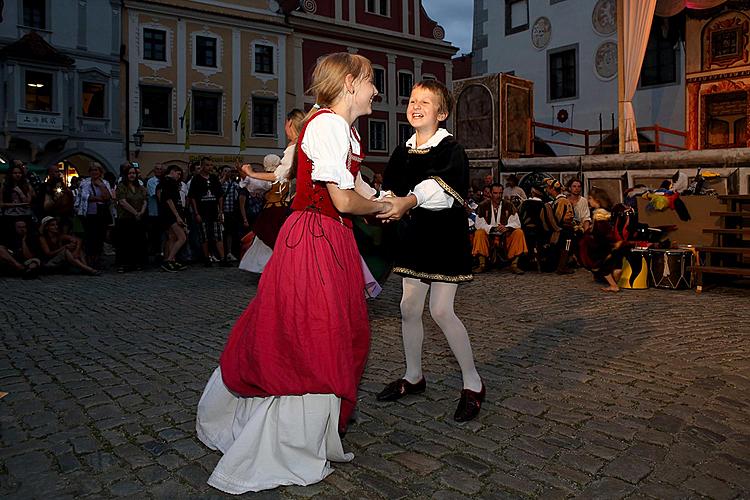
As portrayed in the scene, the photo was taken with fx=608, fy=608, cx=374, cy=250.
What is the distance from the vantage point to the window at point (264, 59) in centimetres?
3041

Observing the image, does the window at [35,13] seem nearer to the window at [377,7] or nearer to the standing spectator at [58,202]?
the window at [377,7]

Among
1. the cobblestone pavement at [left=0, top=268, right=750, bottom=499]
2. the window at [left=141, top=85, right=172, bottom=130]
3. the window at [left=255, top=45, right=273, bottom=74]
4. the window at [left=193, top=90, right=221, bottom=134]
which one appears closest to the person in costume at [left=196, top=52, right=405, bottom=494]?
the cobblestone pavement at [left=0, top=268, right=750, bottom=499]

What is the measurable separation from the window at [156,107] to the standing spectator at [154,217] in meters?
16.8

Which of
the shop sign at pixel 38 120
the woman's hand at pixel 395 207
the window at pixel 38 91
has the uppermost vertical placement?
the window at pixel 38 91

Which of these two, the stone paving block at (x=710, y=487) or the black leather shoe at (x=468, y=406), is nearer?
the stone paving block at (x=710, y=487)

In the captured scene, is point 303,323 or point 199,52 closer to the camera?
point 303,323

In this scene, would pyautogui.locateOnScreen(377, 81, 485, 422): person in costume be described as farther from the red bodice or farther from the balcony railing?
the balcony railing

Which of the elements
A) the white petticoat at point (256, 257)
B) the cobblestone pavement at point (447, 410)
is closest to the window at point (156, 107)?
the white petticoat at point (256, 257)

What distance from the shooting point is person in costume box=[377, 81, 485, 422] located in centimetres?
340

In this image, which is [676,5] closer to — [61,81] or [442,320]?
[442,320]

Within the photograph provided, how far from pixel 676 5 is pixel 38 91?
24.1m

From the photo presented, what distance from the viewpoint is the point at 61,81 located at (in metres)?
25.9

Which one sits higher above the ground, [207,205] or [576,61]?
[576,61]

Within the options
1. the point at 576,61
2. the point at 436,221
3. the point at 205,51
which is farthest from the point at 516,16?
the point at 436,221
